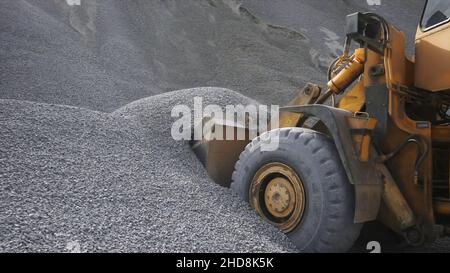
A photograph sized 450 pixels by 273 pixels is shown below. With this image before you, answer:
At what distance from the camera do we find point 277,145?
11.1ft

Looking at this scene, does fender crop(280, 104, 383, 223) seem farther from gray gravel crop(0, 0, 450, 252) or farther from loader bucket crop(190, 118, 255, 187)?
loader bucket crop(190, 118, 255, 187)

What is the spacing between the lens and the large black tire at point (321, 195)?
2938 mm

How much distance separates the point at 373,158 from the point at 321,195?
54 cm

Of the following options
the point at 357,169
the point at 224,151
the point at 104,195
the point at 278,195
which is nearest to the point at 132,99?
the point at 224,151

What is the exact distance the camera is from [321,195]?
2.99 meters

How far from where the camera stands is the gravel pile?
8.63 feet

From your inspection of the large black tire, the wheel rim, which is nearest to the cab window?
the large black tire

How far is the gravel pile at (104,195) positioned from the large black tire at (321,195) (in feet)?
0.72

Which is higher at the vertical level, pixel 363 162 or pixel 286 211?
pixel 363 162

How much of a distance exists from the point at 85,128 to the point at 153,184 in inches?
59.3

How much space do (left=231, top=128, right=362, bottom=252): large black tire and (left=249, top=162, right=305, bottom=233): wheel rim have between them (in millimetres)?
46

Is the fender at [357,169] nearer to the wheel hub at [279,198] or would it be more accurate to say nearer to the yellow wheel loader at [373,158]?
the yellow wheel loader at [373,158]
